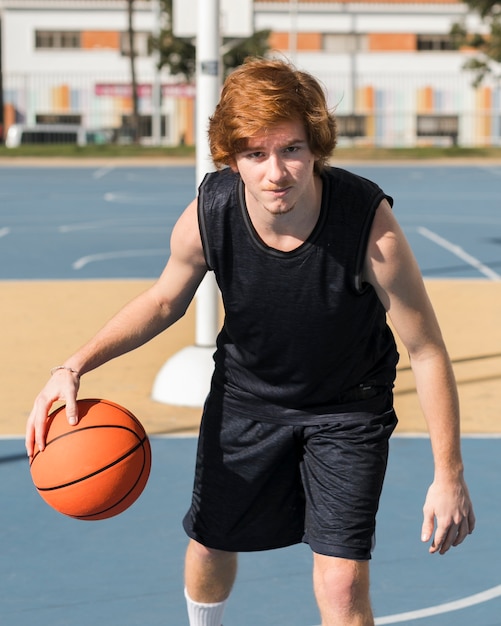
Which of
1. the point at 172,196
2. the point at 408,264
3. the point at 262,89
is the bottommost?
the point at 172,196

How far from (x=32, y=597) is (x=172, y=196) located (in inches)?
841

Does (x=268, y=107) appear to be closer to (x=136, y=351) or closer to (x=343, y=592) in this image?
(x=343, y=592)

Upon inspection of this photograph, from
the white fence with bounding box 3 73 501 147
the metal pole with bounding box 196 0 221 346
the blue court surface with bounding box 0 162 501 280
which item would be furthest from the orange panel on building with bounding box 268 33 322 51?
the metal pole with bounding box 196 0 221 346

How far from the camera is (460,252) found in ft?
54.3

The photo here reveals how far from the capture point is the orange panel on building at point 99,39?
2483 inches

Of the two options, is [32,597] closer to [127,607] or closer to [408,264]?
Answer: [127,607]

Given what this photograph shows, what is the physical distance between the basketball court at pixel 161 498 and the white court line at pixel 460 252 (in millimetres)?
40

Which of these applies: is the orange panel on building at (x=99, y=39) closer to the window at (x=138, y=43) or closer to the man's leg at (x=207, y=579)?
the window at (x=138, y=43)

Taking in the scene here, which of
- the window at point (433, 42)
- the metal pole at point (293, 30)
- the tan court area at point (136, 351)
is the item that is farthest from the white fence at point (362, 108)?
the tan court area at point (136, 351)

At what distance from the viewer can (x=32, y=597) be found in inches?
194

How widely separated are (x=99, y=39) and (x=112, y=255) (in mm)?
49062

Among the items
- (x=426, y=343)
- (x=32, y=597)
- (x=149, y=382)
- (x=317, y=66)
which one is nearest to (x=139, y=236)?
(x=149, y=382)

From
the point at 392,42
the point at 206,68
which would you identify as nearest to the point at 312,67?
the point at 392,42

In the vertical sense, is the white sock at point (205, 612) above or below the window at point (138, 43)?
below
